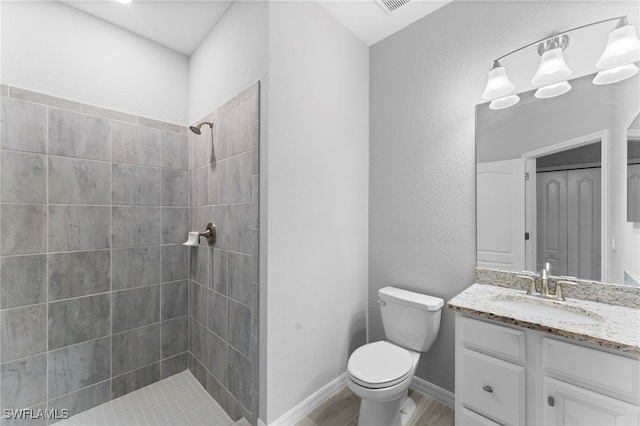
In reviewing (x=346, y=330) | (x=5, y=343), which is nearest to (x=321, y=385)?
(x=346, y=330)

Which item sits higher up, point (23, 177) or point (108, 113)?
point (108, 113)

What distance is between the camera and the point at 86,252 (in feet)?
5.88

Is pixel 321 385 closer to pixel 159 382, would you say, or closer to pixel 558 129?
pixel 159 382

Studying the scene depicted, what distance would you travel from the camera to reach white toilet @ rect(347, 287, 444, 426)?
1.37 m

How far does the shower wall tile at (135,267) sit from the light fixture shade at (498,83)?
2.56 meters

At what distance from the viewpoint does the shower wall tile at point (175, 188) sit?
7.05 feet

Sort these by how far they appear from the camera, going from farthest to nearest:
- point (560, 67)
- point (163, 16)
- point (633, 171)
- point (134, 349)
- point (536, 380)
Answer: point (134, 349)
point (163, 16)
point (560, 67)
point (633, 171)
point (536, 380)

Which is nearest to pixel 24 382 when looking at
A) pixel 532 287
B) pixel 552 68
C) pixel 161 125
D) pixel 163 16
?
pixel 161 125

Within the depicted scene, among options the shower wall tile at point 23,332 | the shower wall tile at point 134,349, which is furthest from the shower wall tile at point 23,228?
the shower wall tile at point 134,349

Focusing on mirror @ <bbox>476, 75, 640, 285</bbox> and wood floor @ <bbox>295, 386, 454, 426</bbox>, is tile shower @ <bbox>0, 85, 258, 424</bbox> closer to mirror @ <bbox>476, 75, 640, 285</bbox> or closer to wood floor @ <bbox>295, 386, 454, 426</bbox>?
wood floor @ <bbox>295, 386, 454, 426</bbox>

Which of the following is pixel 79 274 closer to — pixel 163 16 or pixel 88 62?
pixel 88 62

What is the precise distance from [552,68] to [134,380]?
130 inches

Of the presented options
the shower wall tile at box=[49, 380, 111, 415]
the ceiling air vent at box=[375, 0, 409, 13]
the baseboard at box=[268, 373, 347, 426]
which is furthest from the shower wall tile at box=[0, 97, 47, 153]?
the ceiling air vent at box=[375, 0, 409, 13]

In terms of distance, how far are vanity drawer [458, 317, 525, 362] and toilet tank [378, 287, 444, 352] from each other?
1.19ft
